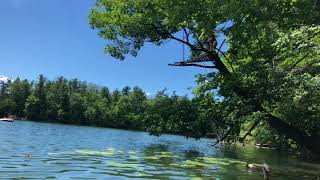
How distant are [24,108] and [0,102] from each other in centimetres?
949

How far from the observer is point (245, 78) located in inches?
906

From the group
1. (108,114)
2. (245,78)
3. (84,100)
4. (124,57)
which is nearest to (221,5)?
(245,78)

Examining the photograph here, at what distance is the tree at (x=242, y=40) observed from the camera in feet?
59.4

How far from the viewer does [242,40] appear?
21484 mm

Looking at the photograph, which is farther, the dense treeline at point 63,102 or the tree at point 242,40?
the dense treeline at point 63,102

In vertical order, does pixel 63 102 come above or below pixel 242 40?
above

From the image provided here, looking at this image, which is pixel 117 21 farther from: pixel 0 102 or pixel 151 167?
pixel 0 102

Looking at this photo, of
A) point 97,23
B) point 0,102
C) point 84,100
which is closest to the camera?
point 97,23

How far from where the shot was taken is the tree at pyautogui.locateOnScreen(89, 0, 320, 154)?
1809cm

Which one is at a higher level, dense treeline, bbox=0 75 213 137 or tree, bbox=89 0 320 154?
dense treeline, bbox=0 75 213 137

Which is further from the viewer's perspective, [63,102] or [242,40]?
[63,102]

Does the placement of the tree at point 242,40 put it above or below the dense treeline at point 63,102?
below

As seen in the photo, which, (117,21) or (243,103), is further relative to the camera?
(117,21)

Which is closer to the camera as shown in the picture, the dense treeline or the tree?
the tree
